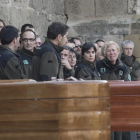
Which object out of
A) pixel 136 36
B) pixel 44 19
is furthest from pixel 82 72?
pixel 136 36

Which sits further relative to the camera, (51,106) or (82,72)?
(82,72)

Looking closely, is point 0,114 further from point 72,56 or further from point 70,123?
point 72,56

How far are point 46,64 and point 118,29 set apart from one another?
21.5 ft

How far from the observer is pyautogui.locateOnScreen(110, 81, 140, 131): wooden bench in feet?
13.2

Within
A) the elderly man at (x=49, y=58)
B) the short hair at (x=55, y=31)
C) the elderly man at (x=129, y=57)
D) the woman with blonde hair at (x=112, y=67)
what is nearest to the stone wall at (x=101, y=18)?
the elderly man at (x=129, y=57)

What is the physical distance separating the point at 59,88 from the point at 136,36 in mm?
9764

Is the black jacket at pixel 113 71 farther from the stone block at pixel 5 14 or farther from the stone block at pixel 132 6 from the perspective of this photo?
the stone block at pixel 132 6

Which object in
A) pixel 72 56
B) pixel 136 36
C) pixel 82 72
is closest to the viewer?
pixel 82 72

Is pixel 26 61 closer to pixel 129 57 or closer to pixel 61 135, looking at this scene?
pixel 129 57

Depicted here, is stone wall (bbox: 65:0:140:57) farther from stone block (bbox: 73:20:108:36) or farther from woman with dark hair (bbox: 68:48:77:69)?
woman with dark hair (bbox: 68:48:77:69)

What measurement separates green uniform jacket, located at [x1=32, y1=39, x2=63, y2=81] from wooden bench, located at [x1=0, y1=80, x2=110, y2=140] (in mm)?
3300

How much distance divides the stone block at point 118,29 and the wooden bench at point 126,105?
27.3 ft

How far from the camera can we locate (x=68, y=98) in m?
2.67

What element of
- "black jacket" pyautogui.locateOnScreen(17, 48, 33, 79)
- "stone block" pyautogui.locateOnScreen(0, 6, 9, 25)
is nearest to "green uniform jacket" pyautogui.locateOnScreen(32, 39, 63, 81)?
"black jacket" pyautogui.locateOnScreen(17, 48, 33, 79)
